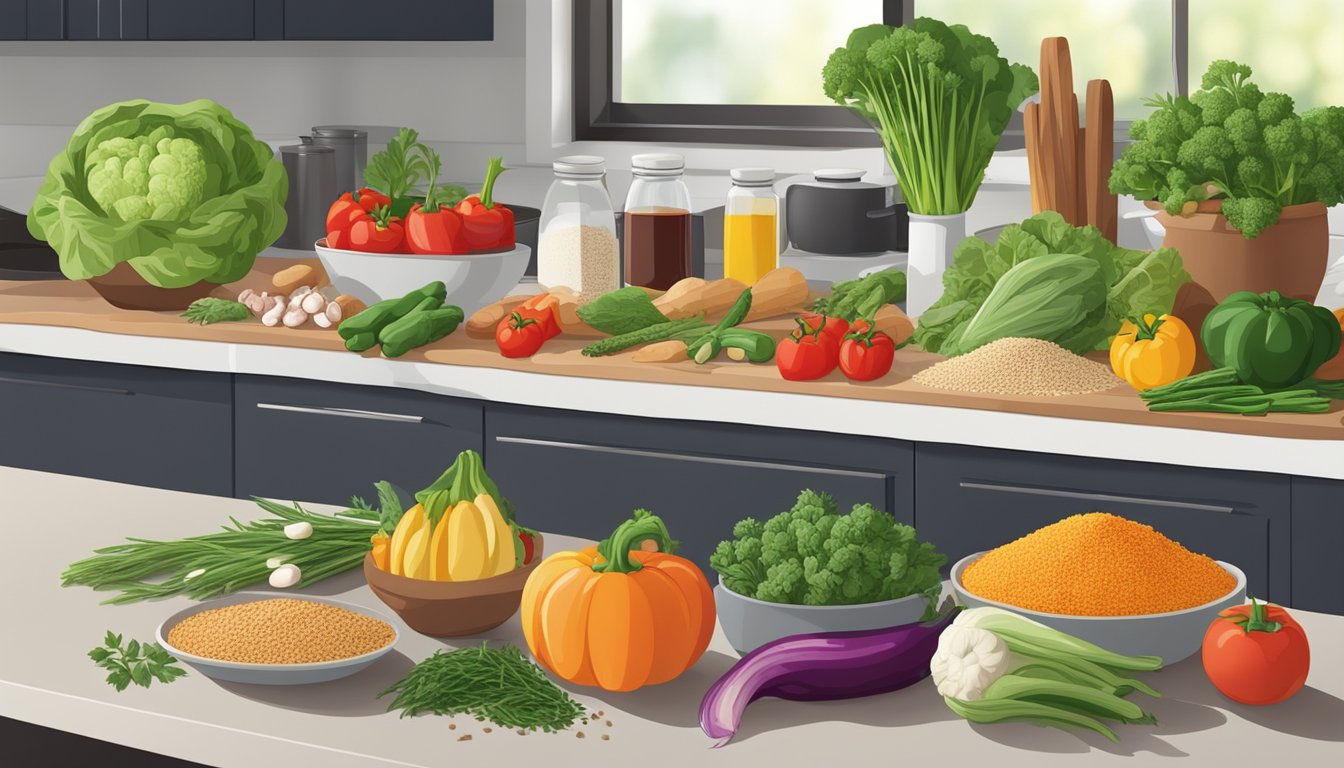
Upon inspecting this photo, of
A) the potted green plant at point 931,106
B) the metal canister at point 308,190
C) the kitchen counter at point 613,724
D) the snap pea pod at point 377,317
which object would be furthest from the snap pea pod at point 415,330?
the kitchen counter at point 613,724

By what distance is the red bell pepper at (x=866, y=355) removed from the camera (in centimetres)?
261

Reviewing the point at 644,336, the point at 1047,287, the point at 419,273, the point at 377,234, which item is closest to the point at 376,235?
the point at 377,234

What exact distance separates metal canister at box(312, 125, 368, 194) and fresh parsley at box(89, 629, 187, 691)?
277cm

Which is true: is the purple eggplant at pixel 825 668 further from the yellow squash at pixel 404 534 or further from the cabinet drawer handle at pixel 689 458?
the cabinet drawer handle at pixel 689 458

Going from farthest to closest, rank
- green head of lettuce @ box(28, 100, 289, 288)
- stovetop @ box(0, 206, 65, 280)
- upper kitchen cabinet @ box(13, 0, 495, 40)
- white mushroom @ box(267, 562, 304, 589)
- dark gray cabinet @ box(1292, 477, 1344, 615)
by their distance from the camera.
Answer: upper kitchen cabinet @ box(13, 0, 495, 40) < stovetop @ box(0, 206, 65, 280) < green head of lettuce @ box(28, 100, 289, 288) < dark gray cabinet @ box(1292, 477, 1344, 615) < white mushroom @ box(267, 562, 304, 589)

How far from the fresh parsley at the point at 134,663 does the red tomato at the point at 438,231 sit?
1.78 metres

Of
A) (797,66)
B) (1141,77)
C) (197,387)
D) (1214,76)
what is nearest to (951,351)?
(1214,76)

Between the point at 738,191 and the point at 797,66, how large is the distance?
10802 millimetres

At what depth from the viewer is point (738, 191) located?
326 cm

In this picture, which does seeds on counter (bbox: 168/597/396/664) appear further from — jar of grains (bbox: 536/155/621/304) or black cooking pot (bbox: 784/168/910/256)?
black cooking pot (bbox: 784/168/910/256)

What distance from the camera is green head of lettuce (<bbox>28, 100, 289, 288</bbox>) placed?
10.5 ft

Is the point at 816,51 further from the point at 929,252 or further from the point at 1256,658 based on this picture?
the point at 1256,658

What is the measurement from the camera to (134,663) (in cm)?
132

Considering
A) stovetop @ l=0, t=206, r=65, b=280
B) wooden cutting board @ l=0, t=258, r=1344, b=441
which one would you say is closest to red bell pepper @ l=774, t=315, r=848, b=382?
wooden cutting board @ l=0, t=258, r=1344, b=441
